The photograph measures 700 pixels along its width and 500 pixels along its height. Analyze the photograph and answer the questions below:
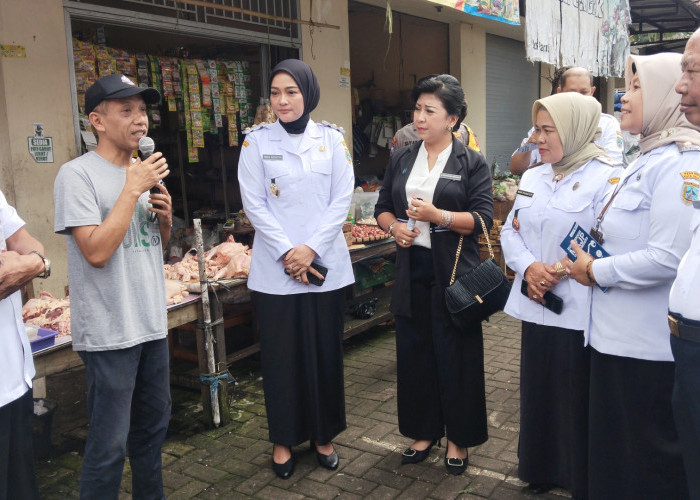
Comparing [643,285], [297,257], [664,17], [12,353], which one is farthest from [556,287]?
[664,17]

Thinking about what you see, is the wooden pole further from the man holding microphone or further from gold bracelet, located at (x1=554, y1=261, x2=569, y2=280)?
gold bracelet, located at (x1=554, y1=261, x2=569, y2=280)

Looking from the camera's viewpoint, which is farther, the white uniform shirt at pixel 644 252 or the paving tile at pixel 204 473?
the paving tile at pixel 204 473

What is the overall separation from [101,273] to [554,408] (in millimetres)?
2275

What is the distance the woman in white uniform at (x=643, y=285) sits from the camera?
2324 mm

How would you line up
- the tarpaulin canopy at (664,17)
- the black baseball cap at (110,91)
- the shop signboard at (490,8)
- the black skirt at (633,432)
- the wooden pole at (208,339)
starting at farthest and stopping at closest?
the tarpaulin canopy at (664,17) → the shop signboard at (490,8) → the wooden pole at (208,339) → the black baseball cap at (110,91) → the black skirt at (633,432)

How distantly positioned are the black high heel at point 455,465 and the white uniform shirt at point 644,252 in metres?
1.27

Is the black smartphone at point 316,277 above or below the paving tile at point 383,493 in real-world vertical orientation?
above

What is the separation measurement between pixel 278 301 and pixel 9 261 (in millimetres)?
1557

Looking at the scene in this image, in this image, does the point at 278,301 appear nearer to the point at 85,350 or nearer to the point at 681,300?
the point at 85,350

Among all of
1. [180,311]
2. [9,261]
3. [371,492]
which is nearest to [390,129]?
[180,311]

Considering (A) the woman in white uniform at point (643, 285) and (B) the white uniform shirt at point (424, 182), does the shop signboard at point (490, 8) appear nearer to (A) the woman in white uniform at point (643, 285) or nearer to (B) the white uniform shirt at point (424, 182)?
(B) the white uniform shirt at point (424, 182)

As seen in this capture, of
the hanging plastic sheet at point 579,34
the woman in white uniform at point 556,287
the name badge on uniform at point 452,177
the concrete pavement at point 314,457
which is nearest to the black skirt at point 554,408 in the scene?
the woman in white uniform at point 556,287

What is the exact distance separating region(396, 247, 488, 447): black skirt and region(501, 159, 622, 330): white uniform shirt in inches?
16.3

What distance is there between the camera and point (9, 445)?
231cm
